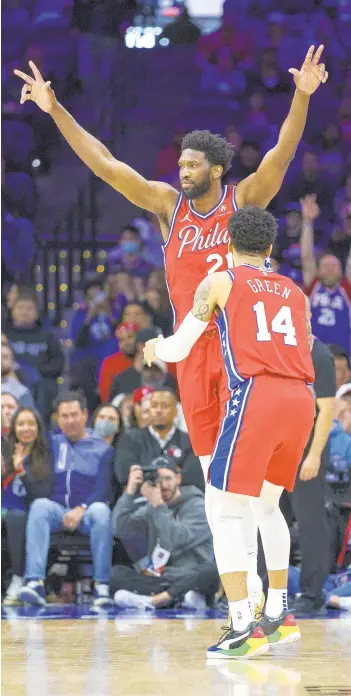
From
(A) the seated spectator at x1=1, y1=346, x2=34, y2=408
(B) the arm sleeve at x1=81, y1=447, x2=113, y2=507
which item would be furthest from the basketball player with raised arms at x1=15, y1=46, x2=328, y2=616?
(A) the seated spectator at x1=1, y1=346, x2=34, y2=408

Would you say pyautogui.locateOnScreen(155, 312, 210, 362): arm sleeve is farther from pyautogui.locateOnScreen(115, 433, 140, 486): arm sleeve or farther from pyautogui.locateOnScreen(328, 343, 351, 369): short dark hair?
pyautogui.locateOnScreen(328, 343, 351, 369): short dark hair

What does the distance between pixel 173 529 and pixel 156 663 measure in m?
2.50

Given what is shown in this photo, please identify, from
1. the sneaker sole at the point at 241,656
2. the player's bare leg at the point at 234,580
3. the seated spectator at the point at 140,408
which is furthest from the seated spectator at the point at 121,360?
the sneaker sole at the point at 241,656

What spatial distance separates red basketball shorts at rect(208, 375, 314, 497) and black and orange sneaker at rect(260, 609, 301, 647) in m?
0.69

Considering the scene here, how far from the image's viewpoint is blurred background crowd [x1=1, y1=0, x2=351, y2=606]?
7277 mm

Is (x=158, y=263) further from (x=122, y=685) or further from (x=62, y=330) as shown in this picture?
(x=122, y=685)

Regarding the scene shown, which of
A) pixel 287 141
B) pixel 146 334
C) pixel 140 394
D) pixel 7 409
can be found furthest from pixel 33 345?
pixel 287 141

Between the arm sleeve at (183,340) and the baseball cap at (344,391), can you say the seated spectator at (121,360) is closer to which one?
the baseball cap at (344,391)

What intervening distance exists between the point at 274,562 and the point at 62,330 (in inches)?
249

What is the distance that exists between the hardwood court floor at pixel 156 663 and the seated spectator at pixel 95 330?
14.0 feet

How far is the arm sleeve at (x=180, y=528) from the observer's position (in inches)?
278

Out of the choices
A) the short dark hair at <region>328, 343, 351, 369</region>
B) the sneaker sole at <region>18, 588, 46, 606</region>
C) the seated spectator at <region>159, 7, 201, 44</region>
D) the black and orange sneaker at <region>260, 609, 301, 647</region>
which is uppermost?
the seated spectator at <region>159, 7, 201, 44</region>

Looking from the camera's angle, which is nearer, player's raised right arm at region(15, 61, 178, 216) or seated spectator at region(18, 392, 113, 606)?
player's raised right arm at region(15, 61, 178, 216)

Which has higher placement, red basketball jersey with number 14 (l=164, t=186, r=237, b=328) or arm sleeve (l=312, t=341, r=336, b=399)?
red basketball jersey with number 14 (l=164, t=186, r=237, b=328)
